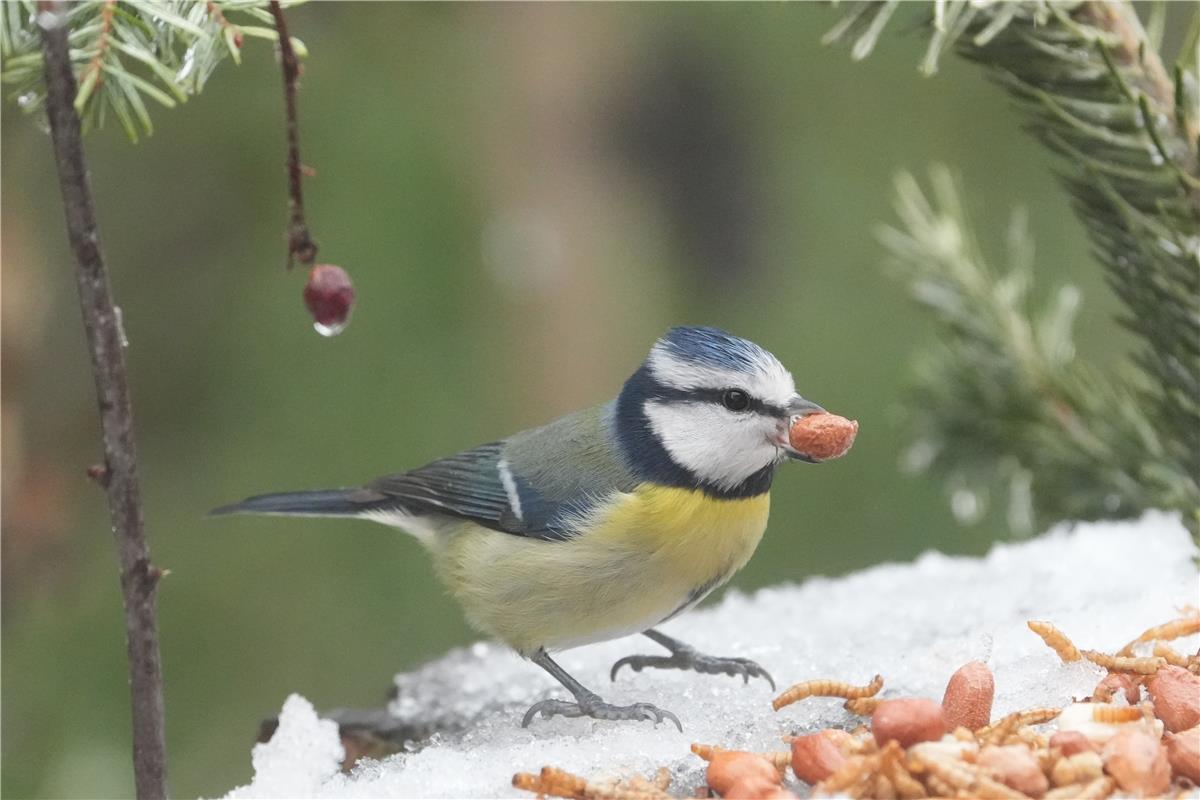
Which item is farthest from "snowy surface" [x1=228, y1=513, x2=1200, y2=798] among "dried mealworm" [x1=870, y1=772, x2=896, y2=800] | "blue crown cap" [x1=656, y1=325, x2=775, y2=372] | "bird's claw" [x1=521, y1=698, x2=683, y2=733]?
"blue crown cap" [x1=656, y1=325, x2=775, y2=372]

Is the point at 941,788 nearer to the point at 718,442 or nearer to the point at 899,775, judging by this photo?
the point at 899,775

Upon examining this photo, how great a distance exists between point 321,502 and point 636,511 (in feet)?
1.17

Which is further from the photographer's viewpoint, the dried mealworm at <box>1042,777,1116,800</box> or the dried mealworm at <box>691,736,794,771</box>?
the dried mealworm at <box>691,736,794,771</box>

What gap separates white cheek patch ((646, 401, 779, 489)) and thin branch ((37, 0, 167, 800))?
0.56 metres

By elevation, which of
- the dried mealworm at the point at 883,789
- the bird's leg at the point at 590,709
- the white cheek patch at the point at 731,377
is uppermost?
the white cheek patch at the point at 731,377

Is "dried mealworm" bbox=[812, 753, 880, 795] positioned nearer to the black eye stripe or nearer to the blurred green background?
the black eye stripe

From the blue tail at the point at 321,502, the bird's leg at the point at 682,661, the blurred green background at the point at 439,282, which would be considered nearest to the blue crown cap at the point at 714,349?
the bird's leg at the point at 682,661

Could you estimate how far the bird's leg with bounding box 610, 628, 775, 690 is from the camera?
108 centimetres

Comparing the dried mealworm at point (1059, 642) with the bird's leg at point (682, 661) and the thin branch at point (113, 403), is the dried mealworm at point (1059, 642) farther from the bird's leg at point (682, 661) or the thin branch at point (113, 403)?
the thin branch at point (113, 403)

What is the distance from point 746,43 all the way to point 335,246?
819 mm

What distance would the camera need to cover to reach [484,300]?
209 centimetres

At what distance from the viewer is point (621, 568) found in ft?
3.45

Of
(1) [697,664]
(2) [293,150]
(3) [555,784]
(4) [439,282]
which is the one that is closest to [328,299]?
(2) [293,150]

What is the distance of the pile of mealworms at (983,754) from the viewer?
709 mm
